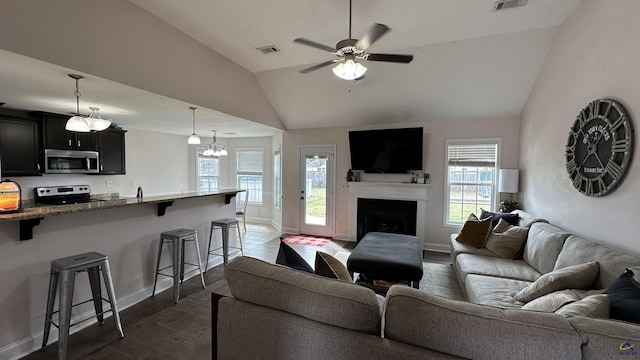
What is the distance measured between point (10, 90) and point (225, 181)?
481 cm

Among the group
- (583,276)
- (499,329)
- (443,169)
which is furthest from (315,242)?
(499,329)

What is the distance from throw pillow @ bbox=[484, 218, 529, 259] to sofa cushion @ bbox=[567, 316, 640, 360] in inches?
94.3

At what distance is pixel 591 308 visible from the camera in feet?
4.37

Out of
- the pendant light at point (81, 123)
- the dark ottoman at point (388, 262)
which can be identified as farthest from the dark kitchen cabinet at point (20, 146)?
the dark ottoman at point (388, 262)

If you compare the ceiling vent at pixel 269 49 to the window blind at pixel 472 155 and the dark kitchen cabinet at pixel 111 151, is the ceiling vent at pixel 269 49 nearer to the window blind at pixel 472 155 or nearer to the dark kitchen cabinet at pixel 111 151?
the window blind at pixel 472 155

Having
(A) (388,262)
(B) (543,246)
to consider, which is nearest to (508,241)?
(B) (543,246)

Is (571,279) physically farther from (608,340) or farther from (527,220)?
(527,220)

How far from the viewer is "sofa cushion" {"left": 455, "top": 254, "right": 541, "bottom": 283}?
2.65 meters

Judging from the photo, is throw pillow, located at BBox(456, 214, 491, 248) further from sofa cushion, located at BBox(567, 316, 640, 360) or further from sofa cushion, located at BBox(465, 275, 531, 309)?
sofa cushion, located at BBox(567, 316, 640, 360)

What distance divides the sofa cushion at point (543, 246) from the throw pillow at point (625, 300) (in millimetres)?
1047

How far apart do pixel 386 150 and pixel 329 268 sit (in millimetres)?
3771

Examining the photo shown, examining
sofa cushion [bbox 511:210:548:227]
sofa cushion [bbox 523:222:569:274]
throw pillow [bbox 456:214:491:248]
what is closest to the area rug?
throw pillow [bbox 456:214:491:248]

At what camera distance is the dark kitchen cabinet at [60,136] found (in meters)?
4.24

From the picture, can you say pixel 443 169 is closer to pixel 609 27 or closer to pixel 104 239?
pixel 609 27
